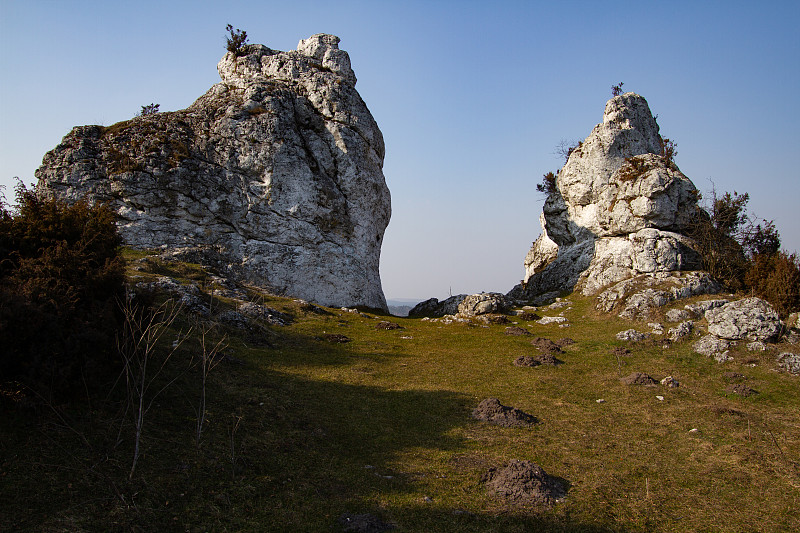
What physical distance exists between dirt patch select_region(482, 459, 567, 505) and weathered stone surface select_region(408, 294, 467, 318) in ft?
92.3

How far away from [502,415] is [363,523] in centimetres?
751

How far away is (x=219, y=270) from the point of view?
36.9 m

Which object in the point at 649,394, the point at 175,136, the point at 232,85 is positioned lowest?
the point at 649,394

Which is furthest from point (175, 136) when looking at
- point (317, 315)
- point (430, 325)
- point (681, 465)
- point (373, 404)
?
point (681, 465)

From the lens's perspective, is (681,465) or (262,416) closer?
(681,465)

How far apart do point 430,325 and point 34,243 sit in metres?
25.5

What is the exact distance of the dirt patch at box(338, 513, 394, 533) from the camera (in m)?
8.51

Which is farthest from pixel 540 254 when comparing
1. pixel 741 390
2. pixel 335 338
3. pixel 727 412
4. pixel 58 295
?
pixel 58 295

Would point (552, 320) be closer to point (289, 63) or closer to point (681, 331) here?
point (681, 331)

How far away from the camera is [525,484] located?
33.1 feet

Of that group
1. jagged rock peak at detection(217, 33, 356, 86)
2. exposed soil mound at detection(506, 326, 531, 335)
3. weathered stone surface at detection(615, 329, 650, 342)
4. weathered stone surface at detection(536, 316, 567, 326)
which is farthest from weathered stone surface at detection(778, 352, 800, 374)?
jagged rock peak at detection(217, 33, 356, 86)

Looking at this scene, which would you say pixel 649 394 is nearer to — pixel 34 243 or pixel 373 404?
pixel 373 404

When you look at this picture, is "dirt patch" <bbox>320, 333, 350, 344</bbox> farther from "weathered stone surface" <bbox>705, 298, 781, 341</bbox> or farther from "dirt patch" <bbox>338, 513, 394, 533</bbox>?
"weathered stone surface" <bbox>705, 298, 781, 341</bbox>

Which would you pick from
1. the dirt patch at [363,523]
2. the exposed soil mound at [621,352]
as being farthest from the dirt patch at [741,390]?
the dirt patch at [363,523]
